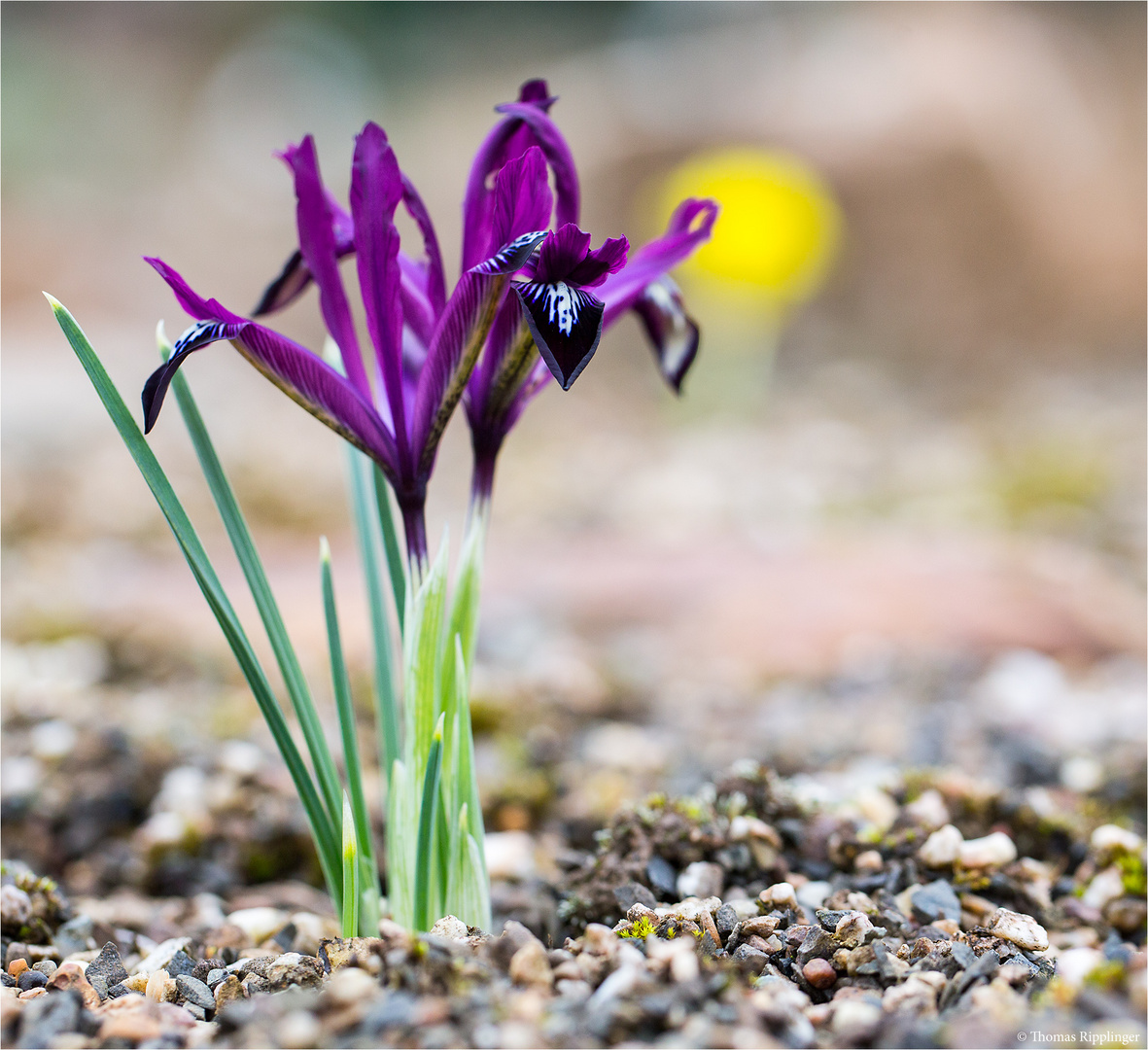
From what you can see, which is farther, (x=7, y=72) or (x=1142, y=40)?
(x=7, y=72)

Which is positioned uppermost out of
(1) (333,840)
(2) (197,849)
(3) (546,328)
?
(3) (546,328)

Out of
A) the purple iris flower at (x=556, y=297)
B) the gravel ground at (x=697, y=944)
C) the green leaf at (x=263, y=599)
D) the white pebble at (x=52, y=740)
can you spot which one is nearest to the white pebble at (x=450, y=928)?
the gravel ground at (x=697, y=944)

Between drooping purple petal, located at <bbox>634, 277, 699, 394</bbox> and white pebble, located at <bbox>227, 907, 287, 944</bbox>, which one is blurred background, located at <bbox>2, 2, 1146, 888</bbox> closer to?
white pebble, located at <bbox>227, 907, 287, 944</bbox>

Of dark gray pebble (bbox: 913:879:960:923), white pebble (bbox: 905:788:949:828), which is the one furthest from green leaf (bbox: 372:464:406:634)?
white pebble (bbox: 905:788:949:828)

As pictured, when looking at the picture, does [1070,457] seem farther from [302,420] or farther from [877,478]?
[302,420]

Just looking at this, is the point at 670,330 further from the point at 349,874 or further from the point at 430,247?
the point at 349,874

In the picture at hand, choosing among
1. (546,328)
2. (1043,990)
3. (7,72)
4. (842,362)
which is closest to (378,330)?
(546,328)

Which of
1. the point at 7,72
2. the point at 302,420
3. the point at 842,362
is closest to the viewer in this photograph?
the point at 302,420
